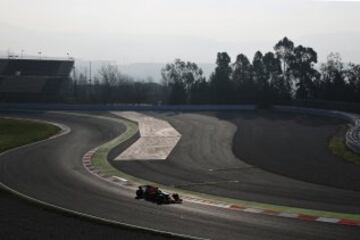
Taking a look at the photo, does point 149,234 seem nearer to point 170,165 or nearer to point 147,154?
point 170,165

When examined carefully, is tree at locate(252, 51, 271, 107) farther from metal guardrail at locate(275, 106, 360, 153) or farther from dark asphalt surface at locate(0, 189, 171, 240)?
dark asphalt surface at locate(0, 189, 171, 240)

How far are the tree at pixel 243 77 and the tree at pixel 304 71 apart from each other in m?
7.88

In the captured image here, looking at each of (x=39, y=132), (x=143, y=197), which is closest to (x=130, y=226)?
(x=143, y=197)

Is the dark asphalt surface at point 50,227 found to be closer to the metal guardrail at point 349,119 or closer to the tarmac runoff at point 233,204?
the tarmac runoff at point 233,204

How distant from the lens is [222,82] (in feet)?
336

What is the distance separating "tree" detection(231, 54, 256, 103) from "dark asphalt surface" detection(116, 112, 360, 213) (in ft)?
119

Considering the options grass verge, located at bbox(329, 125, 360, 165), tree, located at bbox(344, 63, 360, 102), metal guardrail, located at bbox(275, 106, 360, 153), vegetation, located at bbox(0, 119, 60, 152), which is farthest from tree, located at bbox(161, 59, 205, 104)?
grass verge, located at bbox(329, 125, 360, 165)

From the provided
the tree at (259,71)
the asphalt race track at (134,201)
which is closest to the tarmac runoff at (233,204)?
the asphalt race track at (134,201)

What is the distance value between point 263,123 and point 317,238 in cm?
4835

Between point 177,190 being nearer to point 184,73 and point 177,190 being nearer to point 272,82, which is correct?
point 272,82

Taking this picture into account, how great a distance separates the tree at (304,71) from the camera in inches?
3930

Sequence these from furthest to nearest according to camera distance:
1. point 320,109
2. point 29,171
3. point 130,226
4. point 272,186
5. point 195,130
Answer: point 320,109 < point 195,130 < point 29,171 < point 272,186 < point 130,226

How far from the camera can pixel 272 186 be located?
28.1 m

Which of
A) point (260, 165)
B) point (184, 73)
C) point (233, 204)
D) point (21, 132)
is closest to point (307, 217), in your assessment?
point (233, 204)
